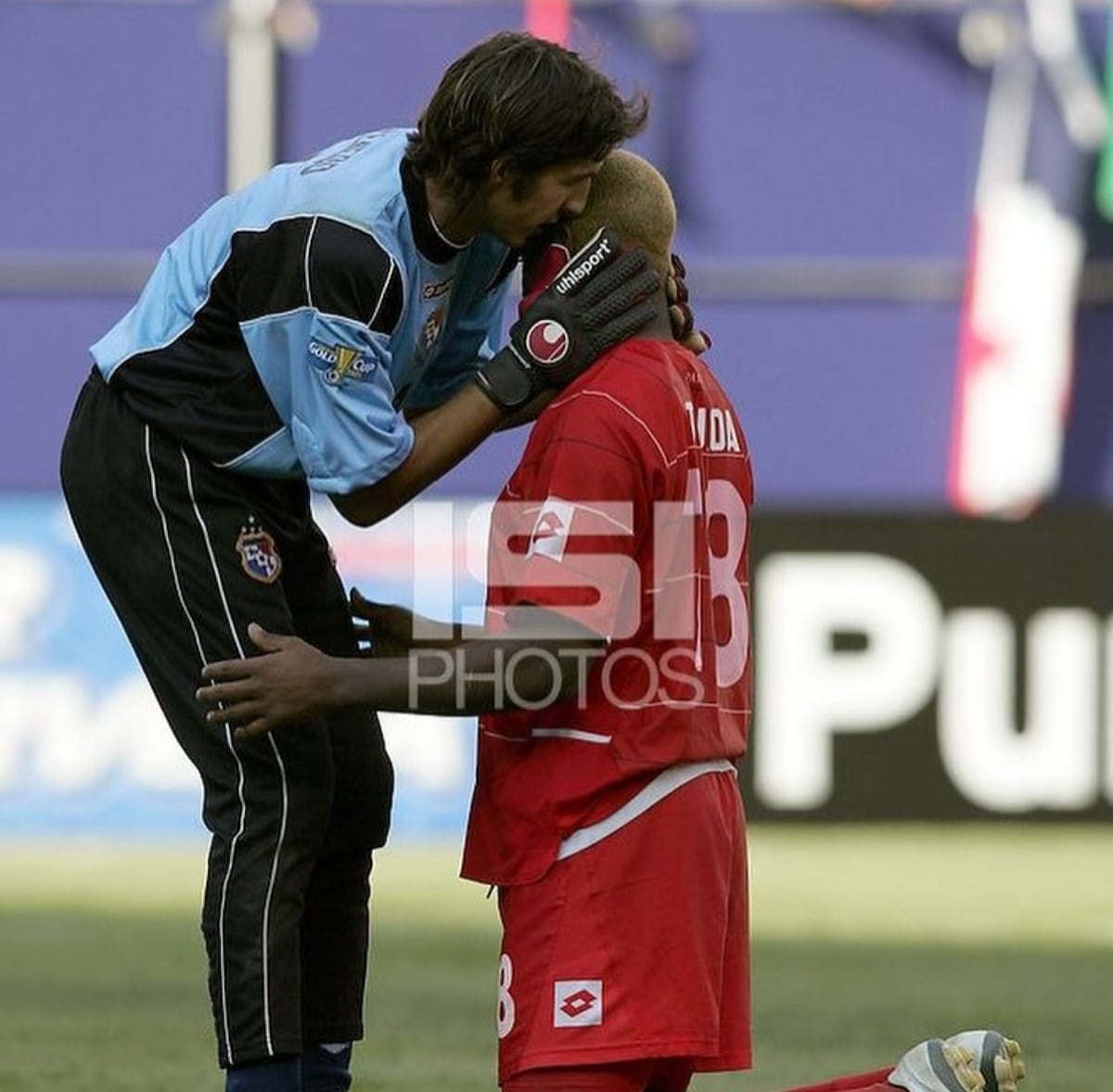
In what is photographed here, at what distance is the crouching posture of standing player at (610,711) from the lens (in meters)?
4.02

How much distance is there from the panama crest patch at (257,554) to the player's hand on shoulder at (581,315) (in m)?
0.49

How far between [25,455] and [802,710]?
5019mm

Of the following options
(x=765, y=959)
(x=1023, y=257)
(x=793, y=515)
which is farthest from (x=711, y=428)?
(x=1023, y=257)

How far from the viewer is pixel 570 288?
4121 mm

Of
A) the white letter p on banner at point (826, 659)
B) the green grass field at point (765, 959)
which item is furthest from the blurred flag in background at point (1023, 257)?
the green grass field at point (765, 959)

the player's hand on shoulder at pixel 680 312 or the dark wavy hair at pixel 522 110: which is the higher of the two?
the dark wavy hair at pixel 522 110

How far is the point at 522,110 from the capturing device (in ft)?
13.2

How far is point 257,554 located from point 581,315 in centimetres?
68

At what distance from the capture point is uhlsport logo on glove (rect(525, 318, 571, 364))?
4137 millimetres

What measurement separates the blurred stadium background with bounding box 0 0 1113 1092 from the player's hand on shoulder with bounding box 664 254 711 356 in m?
0.40

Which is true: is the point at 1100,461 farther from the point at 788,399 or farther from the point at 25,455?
the point at 25,455

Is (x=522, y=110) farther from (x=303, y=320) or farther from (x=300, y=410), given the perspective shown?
(x=300, y=410)

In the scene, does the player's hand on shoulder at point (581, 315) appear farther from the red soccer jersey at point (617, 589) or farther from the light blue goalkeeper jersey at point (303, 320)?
the light blue goalkeeper jersey at point (303, 320)

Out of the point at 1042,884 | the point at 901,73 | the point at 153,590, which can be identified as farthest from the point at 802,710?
the point at 153,590
